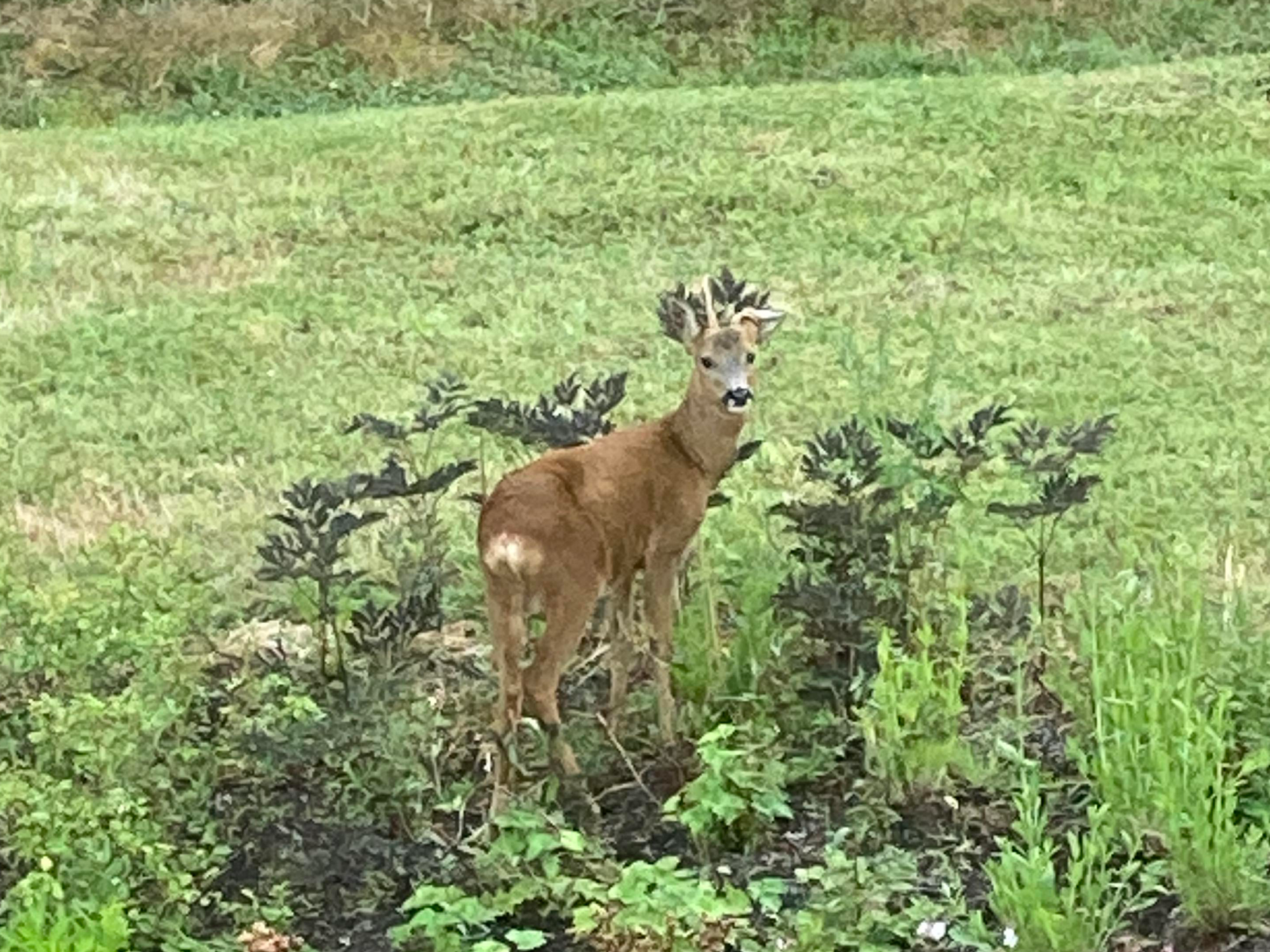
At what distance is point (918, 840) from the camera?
3.97 meters

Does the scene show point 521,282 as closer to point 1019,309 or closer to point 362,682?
point 1019,309

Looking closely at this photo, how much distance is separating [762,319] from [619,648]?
2.51 ft

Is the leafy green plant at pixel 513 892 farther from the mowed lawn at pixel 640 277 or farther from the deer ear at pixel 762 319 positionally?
the mowed lawn at pixel 640 277

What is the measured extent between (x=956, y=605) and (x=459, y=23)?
13808 millimetres

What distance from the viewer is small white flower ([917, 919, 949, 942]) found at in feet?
11.7

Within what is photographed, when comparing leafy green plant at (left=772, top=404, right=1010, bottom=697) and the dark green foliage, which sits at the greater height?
the dark green foliage

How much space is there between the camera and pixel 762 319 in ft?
15.0

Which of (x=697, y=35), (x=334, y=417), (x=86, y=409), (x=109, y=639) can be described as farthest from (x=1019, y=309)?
(x=697, y=35)

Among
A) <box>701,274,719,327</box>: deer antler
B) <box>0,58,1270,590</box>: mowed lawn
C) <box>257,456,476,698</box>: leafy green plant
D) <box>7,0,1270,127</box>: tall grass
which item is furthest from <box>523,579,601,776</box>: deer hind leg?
<box>7,0,1270,127</box>: tall grass

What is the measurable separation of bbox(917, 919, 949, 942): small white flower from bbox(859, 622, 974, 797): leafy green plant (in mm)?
438

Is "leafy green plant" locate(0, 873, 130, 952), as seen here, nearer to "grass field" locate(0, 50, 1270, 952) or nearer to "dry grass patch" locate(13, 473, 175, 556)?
"grass field" locate(0, 50, 1270, 952)

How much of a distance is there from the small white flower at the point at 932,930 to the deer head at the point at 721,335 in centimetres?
122

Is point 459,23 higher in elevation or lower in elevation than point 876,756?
higher

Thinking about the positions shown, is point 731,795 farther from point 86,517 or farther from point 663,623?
point 86,517
